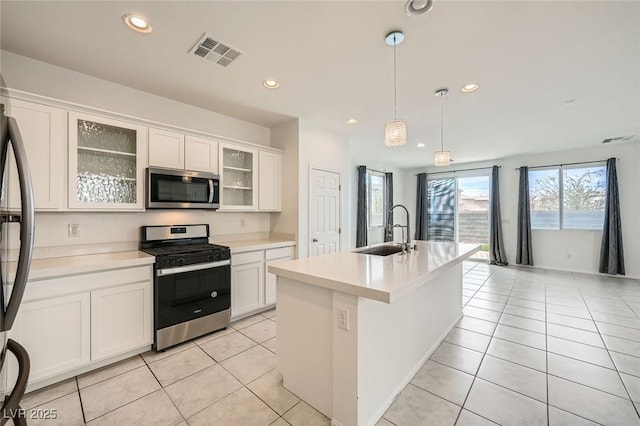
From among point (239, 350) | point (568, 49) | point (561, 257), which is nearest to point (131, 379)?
point (239, 350)

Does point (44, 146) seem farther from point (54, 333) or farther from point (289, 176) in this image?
point (289, 176)

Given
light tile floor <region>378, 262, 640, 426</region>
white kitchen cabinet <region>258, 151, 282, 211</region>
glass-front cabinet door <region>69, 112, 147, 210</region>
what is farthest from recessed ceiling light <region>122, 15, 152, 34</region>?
light tile floor <region>378, 262, 640, 426</region>

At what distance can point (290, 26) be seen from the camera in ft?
6.40

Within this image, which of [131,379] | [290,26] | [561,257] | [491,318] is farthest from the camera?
[561,257]

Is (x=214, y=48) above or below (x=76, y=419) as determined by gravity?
above

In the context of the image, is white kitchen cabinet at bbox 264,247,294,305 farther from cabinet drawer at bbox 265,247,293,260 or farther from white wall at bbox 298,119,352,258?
white wall at bbox 298,119,352,258

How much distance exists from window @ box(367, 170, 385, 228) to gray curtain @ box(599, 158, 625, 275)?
449 centimetres

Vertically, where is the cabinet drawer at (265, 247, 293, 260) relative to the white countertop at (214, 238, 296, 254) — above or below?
below

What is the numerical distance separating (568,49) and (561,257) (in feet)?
18.2

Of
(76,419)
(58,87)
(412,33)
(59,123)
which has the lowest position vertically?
(76,419)

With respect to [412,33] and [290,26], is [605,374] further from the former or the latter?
[290,26]

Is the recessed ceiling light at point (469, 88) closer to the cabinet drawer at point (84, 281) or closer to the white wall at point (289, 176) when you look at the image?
the white wall at point (289, 176)

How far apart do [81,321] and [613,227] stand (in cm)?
828

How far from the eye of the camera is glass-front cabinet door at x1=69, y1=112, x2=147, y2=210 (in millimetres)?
2355
